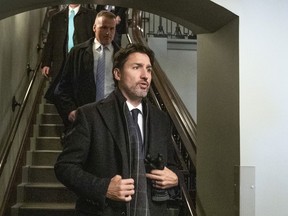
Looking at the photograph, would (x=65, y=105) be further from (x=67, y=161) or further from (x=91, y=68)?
(x=67, y=161)

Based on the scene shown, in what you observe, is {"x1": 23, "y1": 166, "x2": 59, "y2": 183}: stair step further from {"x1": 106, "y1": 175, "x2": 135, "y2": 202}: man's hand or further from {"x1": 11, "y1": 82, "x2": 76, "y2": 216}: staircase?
{"x1": 106, "y1": 175, "x2": 135, "y2": 202}: man's hand

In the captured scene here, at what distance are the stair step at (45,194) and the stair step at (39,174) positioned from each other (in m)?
0.29

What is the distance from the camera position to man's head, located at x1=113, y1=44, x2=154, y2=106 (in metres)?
2.22

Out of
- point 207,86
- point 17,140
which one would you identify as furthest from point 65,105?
point 17,140

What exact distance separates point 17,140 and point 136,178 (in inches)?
139

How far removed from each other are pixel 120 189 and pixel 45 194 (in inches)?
123

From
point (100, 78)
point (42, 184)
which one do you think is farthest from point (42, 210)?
point (100, 78)

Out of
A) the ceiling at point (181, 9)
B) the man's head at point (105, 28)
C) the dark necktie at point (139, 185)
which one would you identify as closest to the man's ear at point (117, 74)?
the dark necktie at point (139, 185)

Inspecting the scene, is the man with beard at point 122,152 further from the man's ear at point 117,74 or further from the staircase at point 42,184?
the staircase at point 42,184

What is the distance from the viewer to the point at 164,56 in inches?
333

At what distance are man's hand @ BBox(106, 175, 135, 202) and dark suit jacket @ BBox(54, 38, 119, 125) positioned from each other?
1.53m

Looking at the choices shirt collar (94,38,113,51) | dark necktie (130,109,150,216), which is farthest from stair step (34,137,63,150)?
dark necktie (130,109,150,216)

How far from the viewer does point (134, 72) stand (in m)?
2.25

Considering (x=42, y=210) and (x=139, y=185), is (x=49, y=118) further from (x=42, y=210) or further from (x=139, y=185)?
(x=139, y=185)
